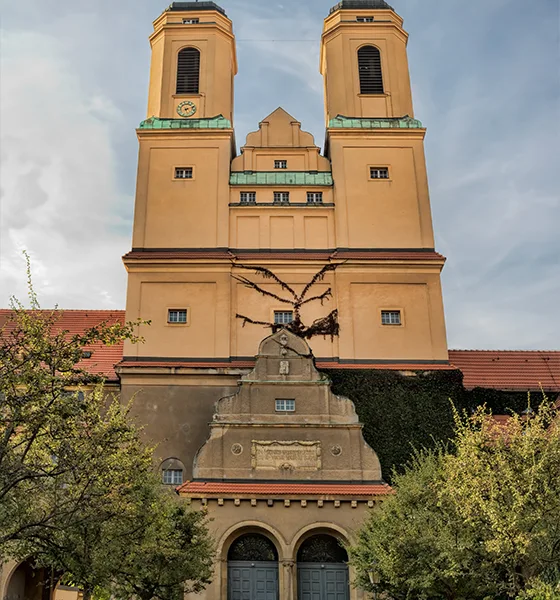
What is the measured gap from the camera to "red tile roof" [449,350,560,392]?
28453mm

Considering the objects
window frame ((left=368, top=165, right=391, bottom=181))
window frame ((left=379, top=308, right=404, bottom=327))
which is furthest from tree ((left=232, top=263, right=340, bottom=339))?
window frame ((left=368, top=165, right=391, bottom=181))

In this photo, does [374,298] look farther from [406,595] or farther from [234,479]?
[406,595]

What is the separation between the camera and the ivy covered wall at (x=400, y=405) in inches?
963

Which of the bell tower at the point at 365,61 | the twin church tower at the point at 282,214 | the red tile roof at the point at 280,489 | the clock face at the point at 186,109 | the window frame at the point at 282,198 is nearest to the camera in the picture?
the red tile roof at the point at 280,489

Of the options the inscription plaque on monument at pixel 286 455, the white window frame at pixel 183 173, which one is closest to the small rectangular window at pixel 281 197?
the white window frame at pixel 183 173

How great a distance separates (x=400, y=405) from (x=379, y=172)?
11.0 m

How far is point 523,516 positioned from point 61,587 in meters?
20.2

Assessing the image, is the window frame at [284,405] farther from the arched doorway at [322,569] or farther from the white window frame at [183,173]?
the white window frame at [183,173]

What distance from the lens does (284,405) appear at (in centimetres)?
2370

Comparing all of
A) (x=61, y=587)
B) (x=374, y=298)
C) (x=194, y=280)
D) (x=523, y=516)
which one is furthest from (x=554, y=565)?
(x=61, y=587)

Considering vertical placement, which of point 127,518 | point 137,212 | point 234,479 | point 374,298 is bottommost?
point 127,518

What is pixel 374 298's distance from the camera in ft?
91.2

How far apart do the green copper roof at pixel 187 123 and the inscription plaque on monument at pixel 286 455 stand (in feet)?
50.3

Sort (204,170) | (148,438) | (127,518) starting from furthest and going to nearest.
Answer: (204,170) → (148,438) → (127,518)
